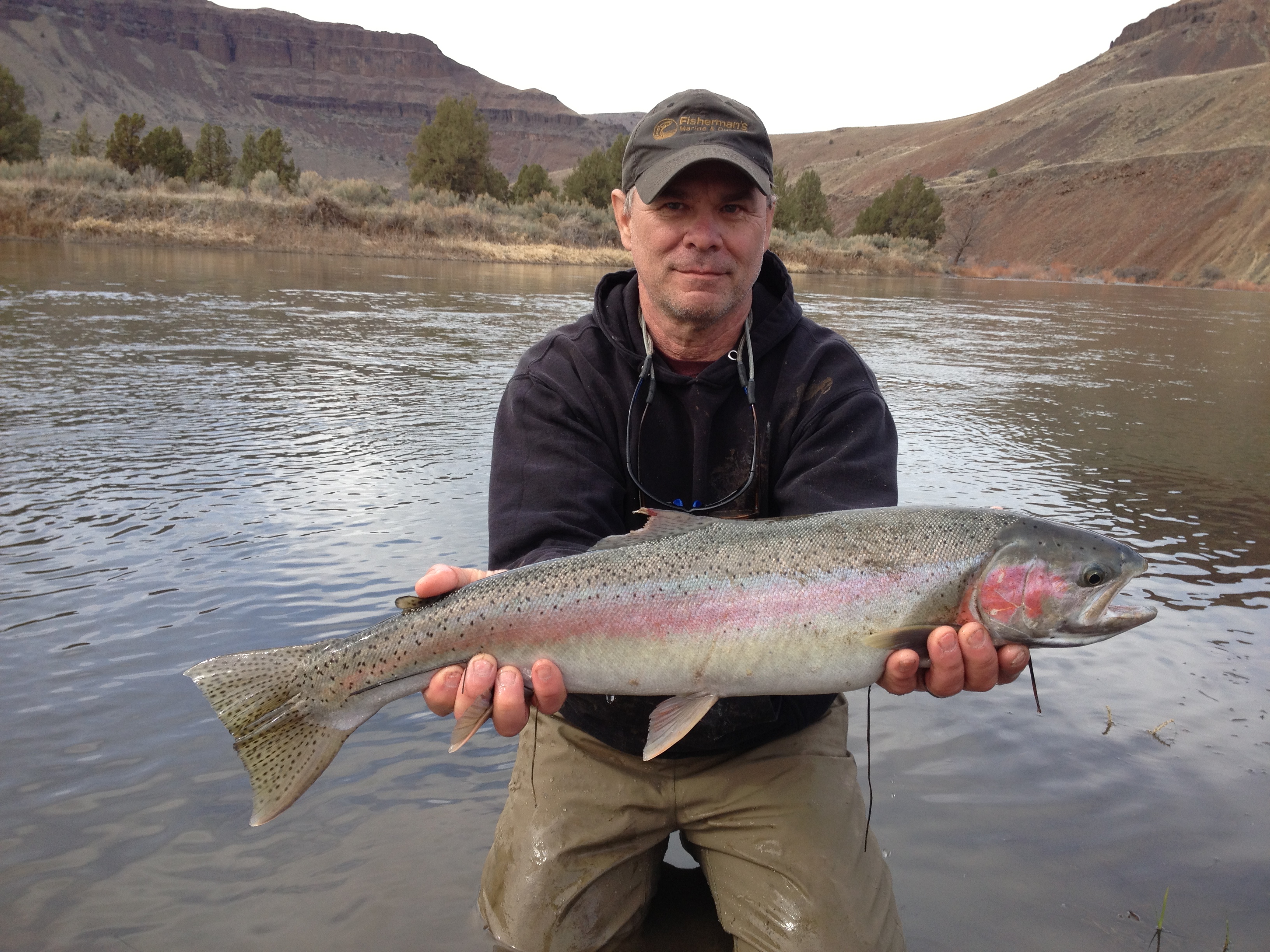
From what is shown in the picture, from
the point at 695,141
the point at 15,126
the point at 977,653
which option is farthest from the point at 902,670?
the point at 15,126

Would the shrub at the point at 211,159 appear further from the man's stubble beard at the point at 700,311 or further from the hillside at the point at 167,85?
the hillside at the point at 167,85

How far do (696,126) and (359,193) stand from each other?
44680 mm

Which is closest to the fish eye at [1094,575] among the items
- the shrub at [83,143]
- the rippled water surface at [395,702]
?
the rippled water surface at [395,702]

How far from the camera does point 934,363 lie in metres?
15.2

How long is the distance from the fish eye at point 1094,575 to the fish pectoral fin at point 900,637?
0.43 metres

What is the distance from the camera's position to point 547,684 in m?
2.57

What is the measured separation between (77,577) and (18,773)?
6.19ft

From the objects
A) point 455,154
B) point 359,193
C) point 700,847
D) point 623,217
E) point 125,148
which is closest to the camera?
point 700,847

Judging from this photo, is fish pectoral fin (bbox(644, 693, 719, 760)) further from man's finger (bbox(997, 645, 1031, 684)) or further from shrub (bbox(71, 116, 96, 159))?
shrub (bbox(71, 116, 96, 159))

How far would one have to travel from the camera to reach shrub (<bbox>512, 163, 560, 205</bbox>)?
5644cm

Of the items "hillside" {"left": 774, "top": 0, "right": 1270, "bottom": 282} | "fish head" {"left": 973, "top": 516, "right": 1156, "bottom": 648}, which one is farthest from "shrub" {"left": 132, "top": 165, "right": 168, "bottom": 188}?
"hillside" {"left": 774, "top": 0, "right": 1270, "bottom": 282}

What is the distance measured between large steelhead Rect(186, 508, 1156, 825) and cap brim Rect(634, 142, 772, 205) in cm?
121

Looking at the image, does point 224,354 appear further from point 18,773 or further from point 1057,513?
point 1057,513

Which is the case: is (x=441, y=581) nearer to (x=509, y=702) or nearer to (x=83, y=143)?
(x=509, y=702)
